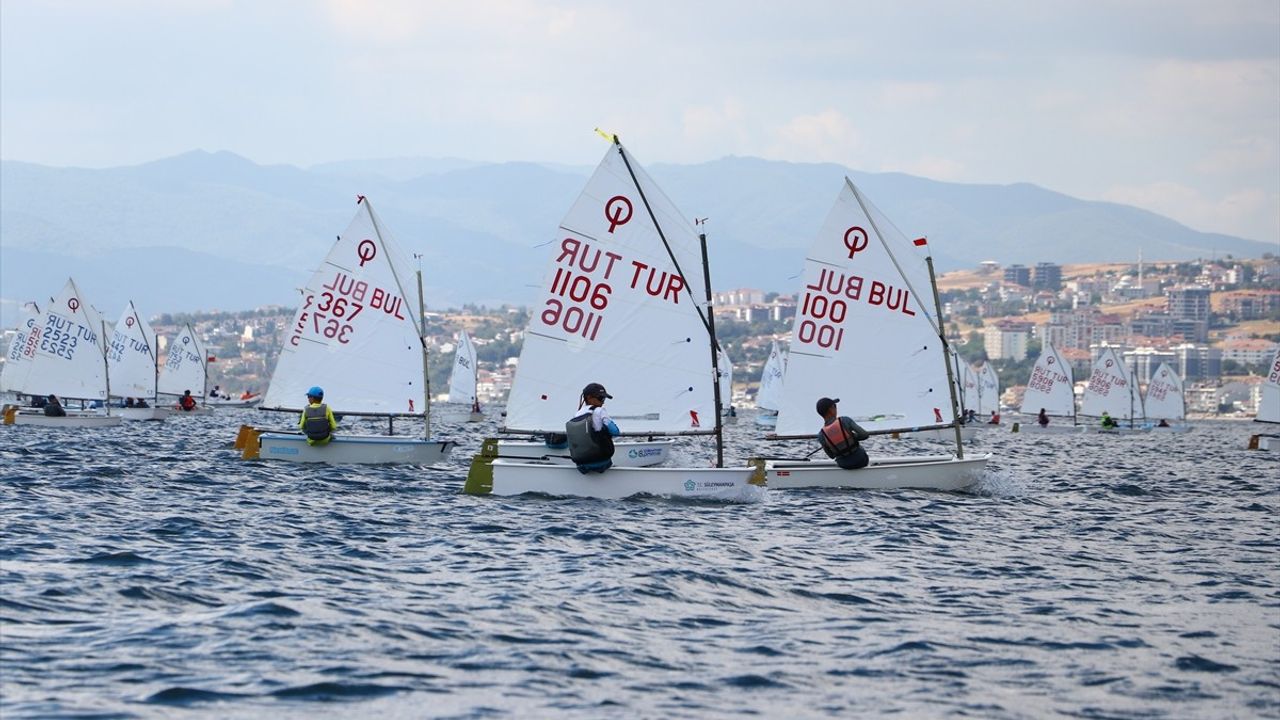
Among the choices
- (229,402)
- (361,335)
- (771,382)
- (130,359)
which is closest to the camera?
(361,335)

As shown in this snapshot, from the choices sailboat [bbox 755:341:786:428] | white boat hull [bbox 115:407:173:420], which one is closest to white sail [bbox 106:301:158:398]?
white boat hull [bbox 115:407:173:420]

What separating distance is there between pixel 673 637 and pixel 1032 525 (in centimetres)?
1229

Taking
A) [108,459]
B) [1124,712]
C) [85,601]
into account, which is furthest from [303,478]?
[1124,712]

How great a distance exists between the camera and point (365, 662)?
13430mm

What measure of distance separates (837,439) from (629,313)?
13.9 ft

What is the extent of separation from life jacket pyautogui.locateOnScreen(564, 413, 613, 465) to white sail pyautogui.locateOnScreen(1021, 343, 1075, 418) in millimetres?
72669

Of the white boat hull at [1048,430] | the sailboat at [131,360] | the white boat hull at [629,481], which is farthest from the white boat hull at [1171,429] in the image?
the white boat hull at [629,481]

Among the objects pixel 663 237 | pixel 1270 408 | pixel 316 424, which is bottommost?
pixel 316 424

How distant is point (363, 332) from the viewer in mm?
38281

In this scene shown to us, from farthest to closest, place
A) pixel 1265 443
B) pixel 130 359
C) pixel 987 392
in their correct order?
pixel 987 392 → pixel 130 359 → pixel 1265 443

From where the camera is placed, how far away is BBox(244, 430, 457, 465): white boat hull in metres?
35.4

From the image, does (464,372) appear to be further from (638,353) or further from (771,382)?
(638,353)

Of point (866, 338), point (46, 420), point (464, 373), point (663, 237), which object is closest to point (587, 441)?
point (663, 237)

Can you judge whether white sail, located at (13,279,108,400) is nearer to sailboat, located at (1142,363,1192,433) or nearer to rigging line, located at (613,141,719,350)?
rigging line, located at (613,141,719,350)
